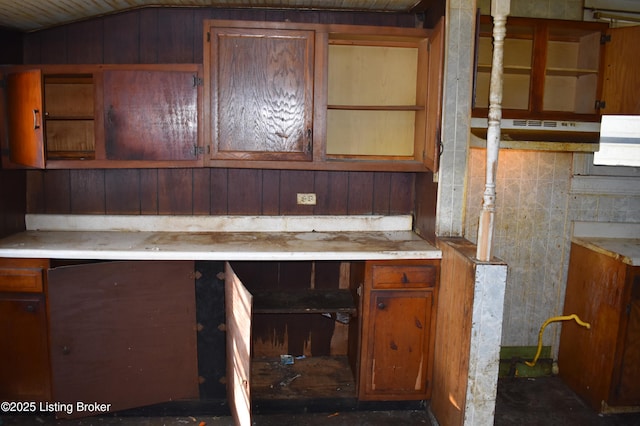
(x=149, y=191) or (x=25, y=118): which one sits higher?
(x=25, y=118)

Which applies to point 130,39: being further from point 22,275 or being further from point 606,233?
point 606,233

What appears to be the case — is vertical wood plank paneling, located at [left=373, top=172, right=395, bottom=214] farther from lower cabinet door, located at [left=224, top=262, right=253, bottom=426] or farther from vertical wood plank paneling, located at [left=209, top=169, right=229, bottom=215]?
lower cabinet door, located at [left=224, top=262, right=253, bottom=426]

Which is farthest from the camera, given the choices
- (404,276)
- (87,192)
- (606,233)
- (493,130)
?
(606,233)

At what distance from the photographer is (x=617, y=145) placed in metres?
3.11

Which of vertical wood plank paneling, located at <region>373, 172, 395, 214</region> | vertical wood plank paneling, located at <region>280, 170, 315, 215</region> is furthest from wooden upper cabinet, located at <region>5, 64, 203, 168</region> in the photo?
vertical wood plank paneling, located at <region>373, 172, 395, 214</region>

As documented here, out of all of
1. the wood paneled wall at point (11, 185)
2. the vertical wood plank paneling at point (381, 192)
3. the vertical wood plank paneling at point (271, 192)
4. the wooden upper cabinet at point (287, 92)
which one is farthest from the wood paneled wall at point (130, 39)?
the vertical wood plank paneling at point (381, 192)

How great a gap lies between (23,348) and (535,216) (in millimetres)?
3172

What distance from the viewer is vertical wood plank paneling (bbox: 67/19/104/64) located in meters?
2.81

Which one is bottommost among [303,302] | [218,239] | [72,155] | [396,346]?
[396,346]

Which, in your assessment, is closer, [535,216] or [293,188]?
[293,188]

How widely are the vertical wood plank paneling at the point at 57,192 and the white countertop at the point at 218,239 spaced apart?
6cm

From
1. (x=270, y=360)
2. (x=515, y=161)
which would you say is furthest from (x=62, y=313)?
(x=515, y=161)

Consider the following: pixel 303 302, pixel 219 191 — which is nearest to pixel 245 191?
pixel 219 191

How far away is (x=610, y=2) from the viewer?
10.0 ft
